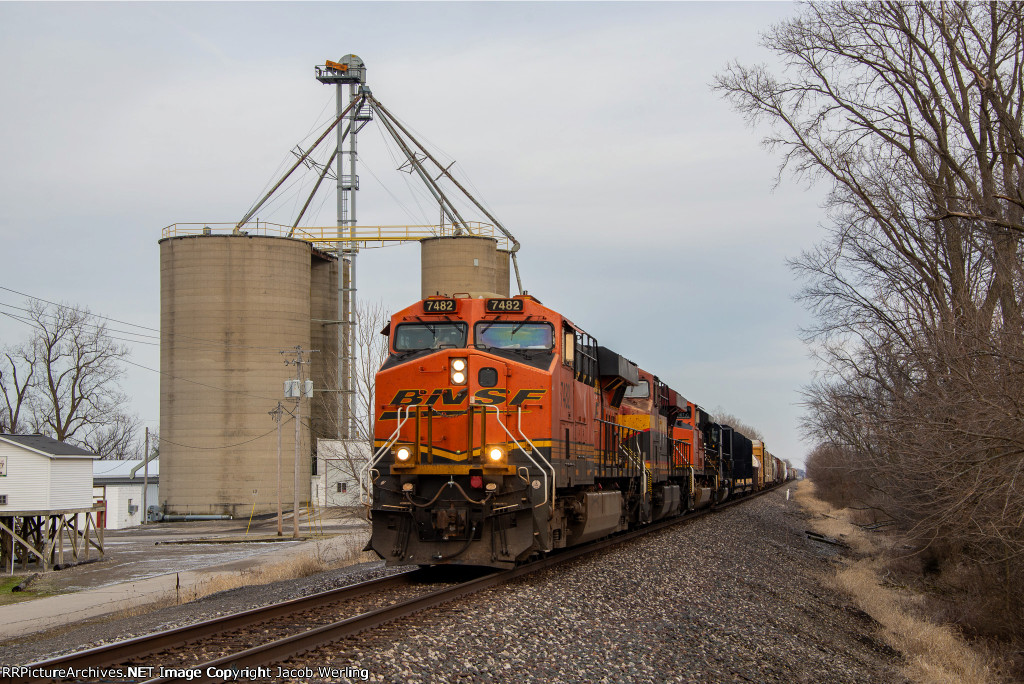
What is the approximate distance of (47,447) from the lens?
3058 centimetres

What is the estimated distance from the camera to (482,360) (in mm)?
12664

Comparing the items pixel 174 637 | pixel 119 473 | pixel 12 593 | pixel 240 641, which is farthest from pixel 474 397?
pixel 119 473

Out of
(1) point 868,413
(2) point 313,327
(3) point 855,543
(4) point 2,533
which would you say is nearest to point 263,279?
(2) point 313,327

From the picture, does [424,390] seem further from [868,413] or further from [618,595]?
[868,413]

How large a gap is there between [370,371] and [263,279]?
69.0 feet

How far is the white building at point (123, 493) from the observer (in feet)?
180

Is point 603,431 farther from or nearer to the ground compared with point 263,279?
nearer to the ground

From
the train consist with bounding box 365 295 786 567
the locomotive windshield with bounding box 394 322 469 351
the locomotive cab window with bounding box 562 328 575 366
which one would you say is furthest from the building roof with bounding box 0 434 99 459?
the locomotive cab window with bounding box 562 328 575 366

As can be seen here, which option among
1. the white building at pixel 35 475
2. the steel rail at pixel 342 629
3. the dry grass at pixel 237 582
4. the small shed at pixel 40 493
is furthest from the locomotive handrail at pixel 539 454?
the white building at pixel 35 475

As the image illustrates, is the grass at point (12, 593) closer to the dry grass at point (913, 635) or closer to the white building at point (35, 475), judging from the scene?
the white building at point (35, 475)

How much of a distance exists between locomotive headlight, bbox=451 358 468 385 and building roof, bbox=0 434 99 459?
23.6m

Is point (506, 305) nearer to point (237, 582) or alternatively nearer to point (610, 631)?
point (610, 631)

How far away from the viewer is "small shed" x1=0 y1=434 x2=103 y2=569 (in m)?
29.7

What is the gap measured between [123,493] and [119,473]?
12.3m
